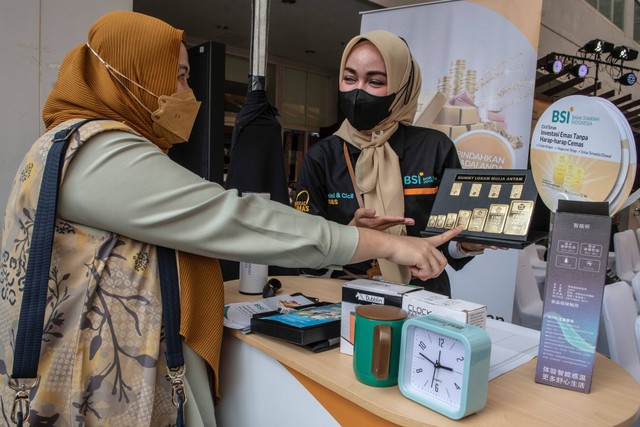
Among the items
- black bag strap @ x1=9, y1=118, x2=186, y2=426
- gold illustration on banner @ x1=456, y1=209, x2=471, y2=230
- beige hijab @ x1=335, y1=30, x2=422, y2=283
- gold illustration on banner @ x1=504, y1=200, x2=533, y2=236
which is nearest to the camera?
black bag strap @ x1=9, y1=118, x2=186, y2=426

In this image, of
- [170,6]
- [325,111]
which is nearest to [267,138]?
[170,6]

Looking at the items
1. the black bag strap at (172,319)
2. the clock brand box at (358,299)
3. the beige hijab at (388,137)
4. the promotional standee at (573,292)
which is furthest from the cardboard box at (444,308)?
the beige hijab at (388,137)

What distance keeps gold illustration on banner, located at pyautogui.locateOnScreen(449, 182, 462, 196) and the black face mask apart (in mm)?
598

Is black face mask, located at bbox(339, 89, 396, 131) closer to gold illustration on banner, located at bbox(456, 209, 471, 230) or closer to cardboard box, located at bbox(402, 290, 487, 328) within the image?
gold illustration on banner, located at bbox(456, 209, 471, 230)

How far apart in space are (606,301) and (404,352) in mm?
1822

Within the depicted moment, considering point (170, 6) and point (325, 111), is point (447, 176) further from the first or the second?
point (325, 111)

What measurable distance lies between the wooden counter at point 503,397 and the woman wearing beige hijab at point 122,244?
22cm

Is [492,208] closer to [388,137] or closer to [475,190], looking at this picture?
[475,190]

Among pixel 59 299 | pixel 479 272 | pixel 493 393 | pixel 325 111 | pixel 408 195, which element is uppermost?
pixel 325 111

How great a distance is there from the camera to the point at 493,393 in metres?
0.90

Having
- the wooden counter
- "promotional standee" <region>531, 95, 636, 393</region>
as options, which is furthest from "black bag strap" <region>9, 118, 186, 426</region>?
"promotional standee" <region>531, 95, 636, 393</region>

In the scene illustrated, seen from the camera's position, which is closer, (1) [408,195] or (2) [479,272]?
(1) [408,195]

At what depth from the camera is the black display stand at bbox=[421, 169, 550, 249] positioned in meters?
1.14

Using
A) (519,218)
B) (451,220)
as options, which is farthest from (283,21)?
(519,218)
